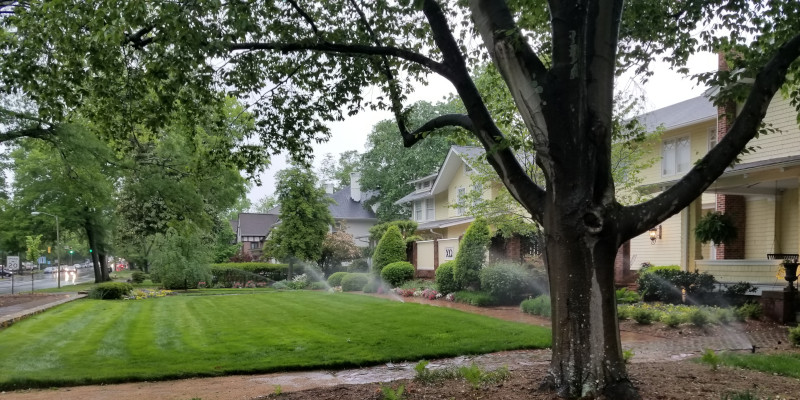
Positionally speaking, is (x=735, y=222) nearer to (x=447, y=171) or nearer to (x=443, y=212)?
(x=447, y=171)

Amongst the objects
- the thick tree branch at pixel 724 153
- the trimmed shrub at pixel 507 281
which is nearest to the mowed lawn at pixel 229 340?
the trimmed shrub at pixel 507 281

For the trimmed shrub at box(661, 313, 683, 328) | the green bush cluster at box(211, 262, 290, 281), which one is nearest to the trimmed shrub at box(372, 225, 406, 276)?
the green bush cluster at box(211, 262, 290, 281)

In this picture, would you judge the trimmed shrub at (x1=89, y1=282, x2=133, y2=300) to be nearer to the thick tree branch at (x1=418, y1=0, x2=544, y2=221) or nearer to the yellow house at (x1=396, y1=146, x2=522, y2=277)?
the yellow house at (x1=396, y1=146, x2=522, y2=277)

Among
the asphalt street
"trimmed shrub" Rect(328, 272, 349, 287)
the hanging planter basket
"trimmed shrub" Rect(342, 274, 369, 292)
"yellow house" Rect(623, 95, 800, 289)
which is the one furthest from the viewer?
the asphalt street

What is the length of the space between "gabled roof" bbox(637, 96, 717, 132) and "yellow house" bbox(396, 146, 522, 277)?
652cm

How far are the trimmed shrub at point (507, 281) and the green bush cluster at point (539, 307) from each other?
1.87 metres

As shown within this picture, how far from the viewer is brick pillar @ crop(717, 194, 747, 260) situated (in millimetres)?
15758

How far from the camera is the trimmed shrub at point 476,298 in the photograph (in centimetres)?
1733

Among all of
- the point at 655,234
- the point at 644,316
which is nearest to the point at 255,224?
the point at 655,234

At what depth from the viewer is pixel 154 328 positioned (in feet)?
42.6

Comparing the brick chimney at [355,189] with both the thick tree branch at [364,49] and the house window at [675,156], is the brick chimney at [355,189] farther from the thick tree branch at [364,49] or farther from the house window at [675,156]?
the thick tree branch at [364,49]

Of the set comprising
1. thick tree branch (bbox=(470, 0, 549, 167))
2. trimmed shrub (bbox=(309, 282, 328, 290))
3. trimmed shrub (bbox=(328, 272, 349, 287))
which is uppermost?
thick tree branch (bbox=(470, 0, 549, 167))

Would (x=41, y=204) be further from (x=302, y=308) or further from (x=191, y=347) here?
(x=191, y=347)

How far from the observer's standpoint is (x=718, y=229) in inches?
554
